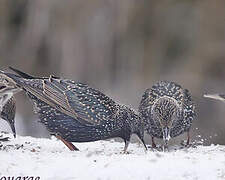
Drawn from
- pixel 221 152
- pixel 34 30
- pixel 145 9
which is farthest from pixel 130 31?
pixel 221 152

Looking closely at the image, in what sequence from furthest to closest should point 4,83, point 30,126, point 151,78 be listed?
1. point 151,78
2. point 30,126
3. point 4,83

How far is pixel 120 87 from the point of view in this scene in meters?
13.0

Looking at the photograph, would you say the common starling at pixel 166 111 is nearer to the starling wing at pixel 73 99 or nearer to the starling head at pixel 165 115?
the starling head at pixel 165 115

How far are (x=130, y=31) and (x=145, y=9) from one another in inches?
20.7

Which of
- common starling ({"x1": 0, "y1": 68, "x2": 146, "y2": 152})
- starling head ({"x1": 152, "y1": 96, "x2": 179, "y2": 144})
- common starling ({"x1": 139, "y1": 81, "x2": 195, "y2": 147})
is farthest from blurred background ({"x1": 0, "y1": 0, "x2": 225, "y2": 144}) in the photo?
common starling ({"x1": 0, "y1": 68, "x2": 146, "y2": 152})

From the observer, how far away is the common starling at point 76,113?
22.2 ft

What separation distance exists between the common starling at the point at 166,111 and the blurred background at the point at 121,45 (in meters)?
4.83

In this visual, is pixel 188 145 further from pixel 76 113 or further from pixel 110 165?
pixel 110 165

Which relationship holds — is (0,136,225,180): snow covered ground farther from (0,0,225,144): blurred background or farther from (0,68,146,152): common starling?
(0,0,225,144): blurred background

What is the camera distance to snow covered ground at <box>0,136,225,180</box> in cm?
603

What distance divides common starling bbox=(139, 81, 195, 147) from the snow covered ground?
0.91 ft

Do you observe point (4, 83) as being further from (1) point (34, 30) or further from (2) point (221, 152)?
(1) point (34, 30)

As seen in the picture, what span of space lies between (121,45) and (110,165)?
289 inches

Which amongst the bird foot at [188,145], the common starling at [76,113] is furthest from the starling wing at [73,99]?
the bird foot at [188,145]
